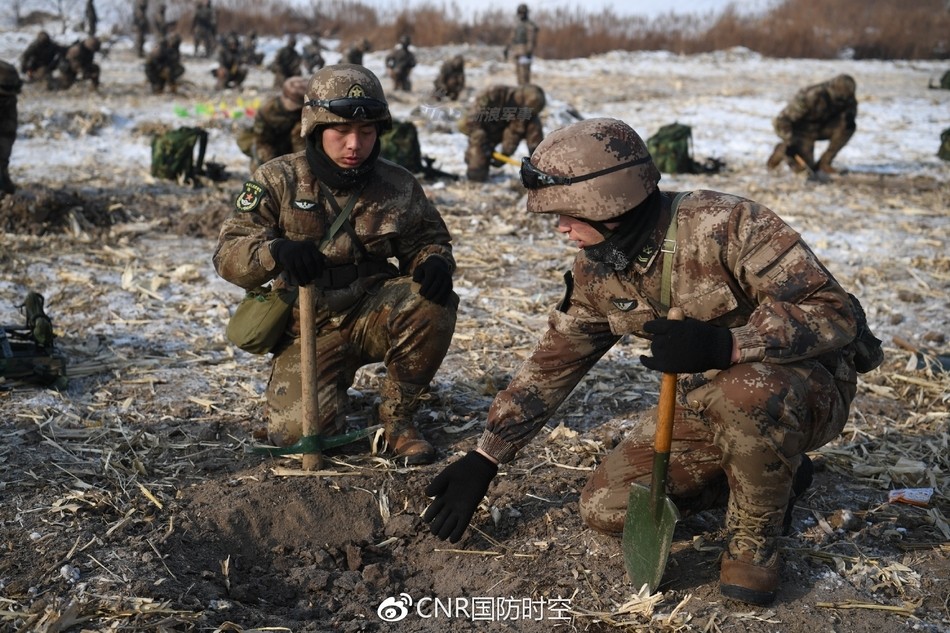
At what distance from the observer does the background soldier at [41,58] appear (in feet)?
63.9

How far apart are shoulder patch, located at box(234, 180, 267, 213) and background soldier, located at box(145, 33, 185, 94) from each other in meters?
16.8

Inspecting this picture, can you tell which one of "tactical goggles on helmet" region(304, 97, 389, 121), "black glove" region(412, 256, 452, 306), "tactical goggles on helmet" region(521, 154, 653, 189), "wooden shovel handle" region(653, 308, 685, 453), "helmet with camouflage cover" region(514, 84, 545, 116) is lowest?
"wooden shovel handle" region(653, 308, 685, 453)

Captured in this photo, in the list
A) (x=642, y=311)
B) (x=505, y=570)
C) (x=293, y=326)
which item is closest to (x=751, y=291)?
(x=642, y=311)

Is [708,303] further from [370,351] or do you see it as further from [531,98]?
[531,98]

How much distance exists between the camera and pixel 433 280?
13.1 feet

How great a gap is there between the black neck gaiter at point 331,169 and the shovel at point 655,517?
1.76m

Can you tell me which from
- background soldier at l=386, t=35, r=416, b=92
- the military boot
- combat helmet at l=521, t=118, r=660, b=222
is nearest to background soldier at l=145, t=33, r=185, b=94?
background soldier at l=386, t=35, r=416, b=92

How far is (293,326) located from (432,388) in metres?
1.05

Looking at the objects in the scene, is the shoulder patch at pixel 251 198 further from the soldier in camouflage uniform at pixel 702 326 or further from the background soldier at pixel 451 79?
the background soldier at pixel 451 79

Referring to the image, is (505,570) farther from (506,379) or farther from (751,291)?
(506,379)

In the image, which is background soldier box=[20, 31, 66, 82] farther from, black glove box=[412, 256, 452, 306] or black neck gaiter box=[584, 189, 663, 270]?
black neck gaiter box=[584, 189, 663, 270]

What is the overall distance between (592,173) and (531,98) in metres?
9.52

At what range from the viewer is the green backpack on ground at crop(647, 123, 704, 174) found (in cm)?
1235

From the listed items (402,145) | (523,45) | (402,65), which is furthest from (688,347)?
(523,45)
